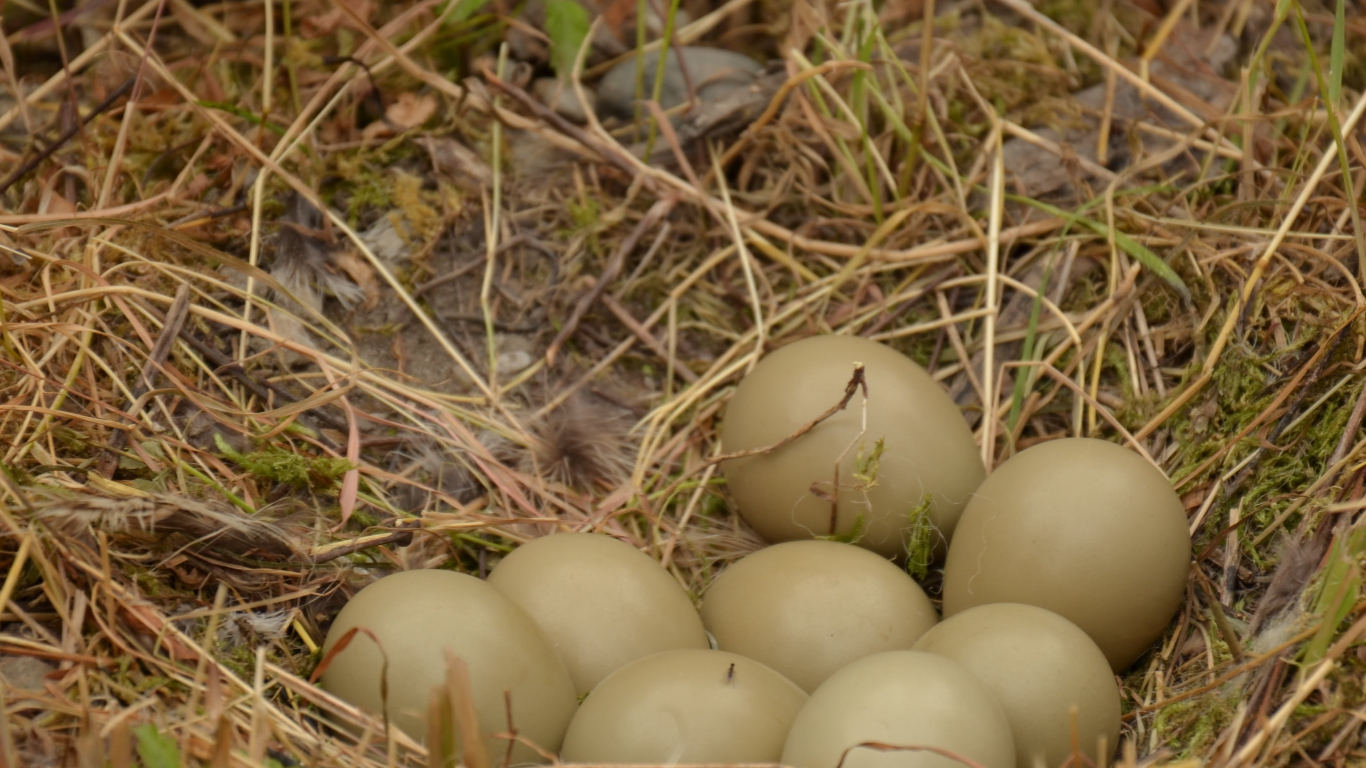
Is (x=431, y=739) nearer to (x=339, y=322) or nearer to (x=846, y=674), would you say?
(x=846, y=674)

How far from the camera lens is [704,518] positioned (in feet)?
6.42

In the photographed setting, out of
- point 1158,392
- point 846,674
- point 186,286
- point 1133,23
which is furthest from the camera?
point 1133,23

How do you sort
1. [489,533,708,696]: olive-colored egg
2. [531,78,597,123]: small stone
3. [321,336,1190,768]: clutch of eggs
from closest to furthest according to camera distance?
[321,336,1190,768]: clutch of eggs < [489,533,708,696]: olive-colored egg < [531,78,597,123]: small stone

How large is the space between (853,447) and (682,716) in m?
0.55

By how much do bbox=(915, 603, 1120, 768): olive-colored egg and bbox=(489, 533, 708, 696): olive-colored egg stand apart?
14.4 inches

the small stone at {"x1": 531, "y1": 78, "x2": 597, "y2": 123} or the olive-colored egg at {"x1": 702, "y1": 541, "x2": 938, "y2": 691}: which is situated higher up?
the small stone at {"x1": 531, "y1": 78, "x2": 597, "y2": 123}

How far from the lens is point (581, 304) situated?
2115 mm

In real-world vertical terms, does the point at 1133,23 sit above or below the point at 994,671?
above

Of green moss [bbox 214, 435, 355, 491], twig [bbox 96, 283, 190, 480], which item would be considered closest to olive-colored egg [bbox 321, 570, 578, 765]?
green moss [bbox 214, 435, 355, 491]

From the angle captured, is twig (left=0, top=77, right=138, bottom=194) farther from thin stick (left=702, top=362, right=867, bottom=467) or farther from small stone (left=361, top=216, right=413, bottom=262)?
thin stick (left=702, top=362, right=867, bottom=467)

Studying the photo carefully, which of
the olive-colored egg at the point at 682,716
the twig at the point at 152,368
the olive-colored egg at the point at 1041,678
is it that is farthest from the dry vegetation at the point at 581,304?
the olive-colored egg at the point at 682,716

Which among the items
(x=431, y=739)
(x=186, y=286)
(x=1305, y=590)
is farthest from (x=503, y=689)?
(x=1305, y=590)

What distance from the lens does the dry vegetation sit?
1.38 m

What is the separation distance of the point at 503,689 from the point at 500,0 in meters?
1.63
